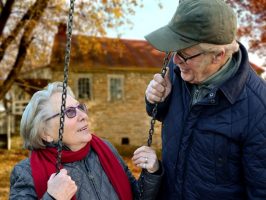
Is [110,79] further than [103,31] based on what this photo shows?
Yes

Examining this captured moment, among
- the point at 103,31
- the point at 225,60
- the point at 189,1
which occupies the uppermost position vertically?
the point at 103,31

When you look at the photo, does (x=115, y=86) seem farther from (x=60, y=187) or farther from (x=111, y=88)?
(x=60, y=187)

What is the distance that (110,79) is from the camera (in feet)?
49.5

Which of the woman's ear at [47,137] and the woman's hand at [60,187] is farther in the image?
the woman's ear at [47,137]

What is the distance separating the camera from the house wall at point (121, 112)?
14797mm

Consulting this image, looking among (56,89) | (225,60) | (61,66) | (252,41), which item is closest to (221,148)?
(225,60)

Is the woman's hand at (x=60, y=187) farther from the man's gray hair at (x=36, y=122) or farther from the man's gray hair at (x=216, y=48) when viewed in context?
the man's gray hair at (x=216, y=48)

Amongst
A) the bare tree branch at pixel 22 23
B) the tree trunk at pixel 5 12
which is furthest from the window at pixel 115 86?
the tree trunk at pixel 5 12

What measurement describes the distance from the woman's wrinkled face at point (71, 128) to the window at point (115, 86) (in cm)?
1299

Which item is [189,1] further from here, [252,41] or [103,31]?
[252,41]

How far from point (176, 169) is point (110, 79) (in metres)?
13.4

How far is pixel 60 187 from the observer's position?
1.76 metres

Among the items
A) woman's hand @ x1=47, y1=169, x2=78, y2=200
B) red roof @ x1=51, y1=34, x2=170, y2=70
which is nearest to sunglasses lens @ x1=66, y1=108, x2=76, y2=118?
woman's hand @ x1=47, y1=169, x2=78, y2=200

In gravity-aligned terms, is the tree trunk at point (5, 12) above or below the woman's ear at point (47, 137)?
above
